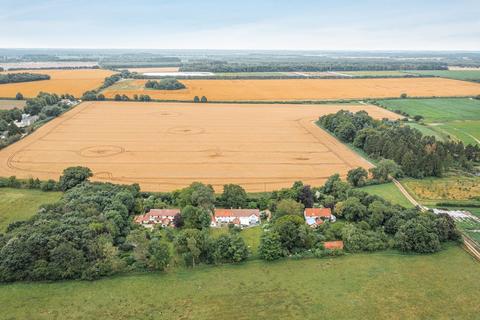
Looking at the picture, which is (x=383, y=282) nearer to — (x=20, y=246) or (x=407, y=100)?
(x=20, y=246)

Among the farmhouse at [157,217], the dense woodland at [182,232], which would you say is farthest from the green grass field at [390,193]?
the farmhouse at [157,217]

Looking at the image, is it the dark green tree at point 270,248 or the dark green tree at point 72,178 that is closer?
the dark green tree at point 270,248

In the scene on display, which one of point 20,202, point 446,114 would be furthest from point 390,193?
point 446,114

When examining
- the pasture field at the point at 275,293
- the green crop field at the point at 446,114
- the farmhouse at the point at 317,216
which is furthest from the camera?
the green crop field at the point at 446,114

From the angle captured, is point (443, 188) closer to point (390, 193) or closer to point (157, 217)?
point (390, 193)

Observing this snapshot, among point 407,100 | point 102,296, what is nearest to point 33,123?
point 102,296

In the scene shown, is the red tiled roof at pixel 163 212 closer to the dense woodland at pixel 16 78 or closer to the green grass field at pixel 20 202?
the green grass field at pixel 20 202

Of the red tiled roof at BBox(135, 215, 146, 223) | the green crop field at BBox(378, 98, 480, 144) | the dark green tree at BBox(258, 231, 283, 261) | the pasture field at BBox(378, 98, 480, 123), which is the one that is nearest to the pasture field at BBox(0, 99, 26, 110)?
the red tiled roof at BBox(135, 215, 146, 223)
